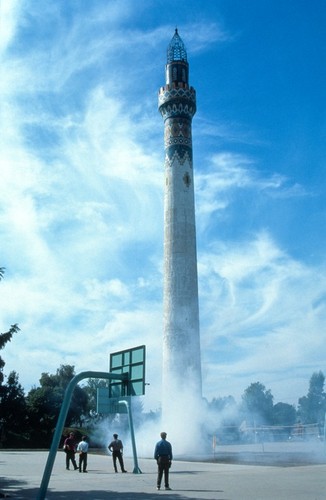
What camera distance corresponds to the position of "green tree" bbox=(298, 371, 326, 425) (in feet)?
386

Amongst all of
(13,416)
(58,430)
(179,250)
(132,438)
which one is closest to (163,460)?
(58,430)

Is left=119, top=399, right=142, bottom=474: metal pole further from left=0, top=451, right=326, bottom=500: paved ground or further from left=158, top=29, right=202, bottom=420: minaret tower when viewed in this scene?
left=158, top=29, right=202, bottom=420: minaret tower

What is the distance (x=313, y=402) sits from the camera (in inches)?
4754

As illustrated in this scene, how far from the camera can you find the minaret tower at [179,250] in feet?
119

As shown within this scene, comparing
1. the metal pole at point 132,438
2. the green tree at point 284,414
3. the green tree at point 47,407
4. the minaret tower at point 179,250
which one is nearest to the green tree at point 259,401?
the green tree at point 284,414

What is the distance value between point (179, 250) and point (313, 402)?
311 ft

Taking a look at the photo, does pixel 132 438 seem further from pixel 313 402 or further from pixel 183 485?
pixel 313 402

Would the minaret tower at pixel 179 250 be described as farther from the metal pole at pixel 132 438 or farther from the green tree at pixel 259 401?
the green tree at pixel 259 401

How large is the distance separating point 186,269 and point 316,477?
22.4 metres

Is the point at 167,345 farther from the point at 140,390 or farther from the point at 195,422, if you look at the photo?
the point at 140,390

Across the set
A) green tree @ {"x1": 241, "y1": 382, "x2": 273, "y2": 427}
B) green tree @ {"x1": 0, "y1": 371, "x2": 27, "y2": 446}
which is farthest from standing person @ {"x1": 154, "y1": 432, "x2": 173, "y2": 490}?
green tree @ {"x1": 241, "y1": 382, "x2": 273, "y2": 427}

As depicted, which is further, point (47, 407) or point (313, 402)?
point (313, 402)

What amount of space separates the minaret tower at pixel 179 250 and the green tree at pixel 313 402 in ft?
293

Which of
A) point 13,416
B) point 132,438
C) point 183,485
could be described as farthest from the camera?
point 13,416
